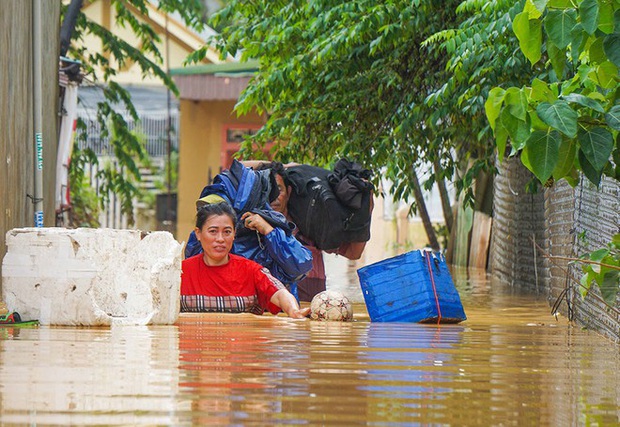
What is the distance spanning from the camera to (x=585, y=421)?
4902 mm

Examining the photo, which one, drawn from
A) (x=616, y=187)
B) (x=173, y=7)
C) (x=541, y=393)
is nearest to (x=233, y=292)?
(x=616, y=187)

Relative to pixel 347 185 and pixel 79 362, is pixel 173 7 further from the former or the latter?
pixel 79 362

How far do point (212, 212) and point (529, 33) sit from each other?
12.9ft

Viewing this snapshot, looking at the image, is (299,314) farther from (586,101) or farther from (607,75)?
(586,101)

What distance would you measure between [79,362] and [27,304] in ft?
6.89

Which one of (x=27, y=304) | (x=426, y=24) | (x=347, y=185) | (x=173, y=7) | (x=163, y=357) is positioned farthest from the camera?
(x=173, y=7)

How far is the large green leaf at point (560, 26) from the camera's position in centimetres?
604

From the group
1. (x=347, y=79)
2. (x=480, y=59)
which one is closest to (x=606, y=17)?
(x=480, y=59)

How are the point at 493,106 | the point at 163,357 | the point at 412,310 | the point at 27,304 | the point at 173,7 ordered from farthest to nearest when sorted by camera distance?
the point at 173,7 → the point at 412,310 → the point at 27,304 → the point at 163,357 → the point at 493,106

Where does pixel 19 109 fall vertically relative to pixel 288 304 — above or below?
above

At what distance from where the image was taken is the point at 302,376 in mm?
5777

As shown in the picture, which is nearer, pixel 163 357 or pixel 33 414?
pixel 33 414

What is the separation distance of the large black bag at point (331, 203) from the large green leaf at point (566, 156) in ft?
16.5

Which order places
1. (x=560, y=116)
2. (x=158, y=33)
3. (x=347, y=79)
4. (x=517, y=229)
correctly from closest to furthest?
(x=560, y=116)
(x=347, y=79)
(x=517, y=229)
(x=158, y=33)
